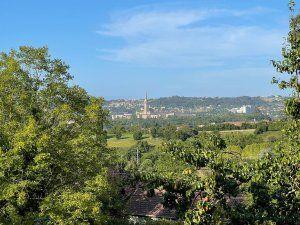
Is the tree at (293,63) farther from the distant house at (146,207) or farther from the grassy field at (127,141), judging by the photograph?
the grassy field at (127,141)

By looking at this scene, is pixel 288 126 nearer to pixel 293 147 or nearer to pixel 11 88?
pixel 293 147

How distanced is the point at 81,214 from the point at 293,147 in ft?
27.4

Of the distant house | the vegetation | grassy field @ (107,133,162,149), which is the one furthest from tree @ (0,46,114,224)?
grassy field @ (107,133,162,149)

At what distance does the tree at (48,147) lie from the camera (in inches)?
624

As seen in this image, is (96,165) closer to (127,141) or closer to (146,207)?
(146,207)

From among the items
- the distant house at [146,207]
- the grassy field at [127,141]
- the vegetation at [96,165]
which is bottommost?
the grassy field at [127,141]

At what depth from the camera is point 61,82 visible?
2105cm

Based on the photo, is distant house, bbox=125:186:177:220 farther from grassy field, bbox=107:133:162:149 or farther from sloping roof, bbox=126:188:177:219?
grassy field, bbox=107:133:162:149

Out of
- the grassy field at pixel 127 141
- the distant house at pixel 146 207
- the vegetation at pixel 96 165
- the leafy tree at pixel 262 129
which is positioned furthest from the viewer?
the grassy field at pixel 127 141

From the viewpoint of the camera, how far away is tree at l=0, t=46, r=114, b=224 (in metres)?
15.8

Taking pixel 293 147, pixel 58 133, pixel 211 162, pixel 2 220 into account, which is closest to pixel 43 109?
pixel 58 133

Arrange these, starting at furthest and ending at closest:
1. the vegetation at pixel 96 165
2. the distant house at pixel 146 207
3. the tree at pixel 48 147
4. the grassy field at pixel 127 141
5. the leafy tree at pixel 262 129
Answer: the grassy field at pixel 127 141 < the leafy tree at pixel 262 129 < the distant house at pixel 146 207 < the tree at pixel 48 147 < the vegetation at pixel 96 165

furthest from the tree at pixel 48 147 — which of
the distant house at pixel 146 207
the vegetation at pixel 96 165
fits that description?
the distant house at pixel 146 207

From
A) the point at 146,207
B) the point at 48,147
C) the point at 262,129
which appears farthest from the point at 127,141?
the point at 48,147
